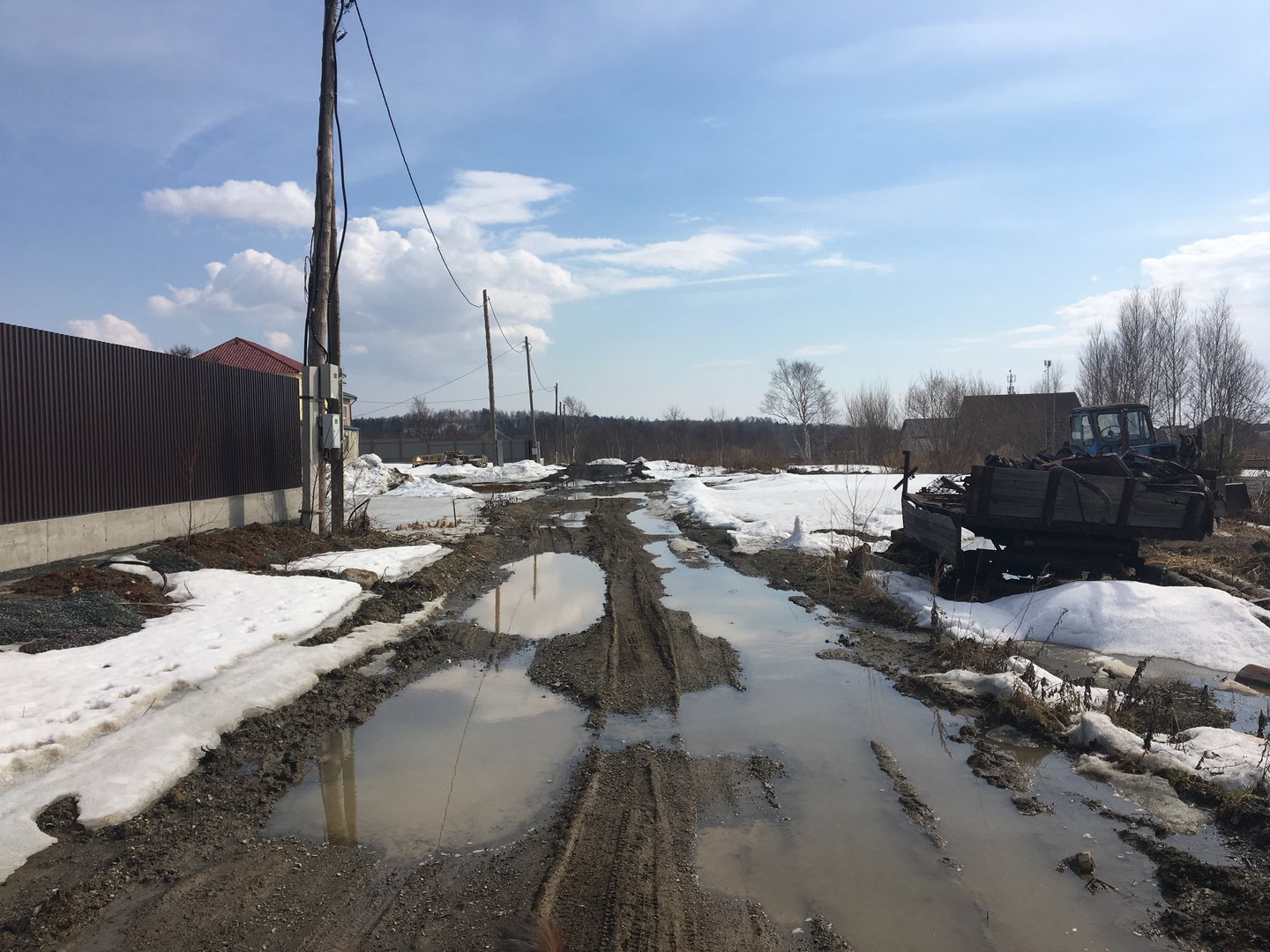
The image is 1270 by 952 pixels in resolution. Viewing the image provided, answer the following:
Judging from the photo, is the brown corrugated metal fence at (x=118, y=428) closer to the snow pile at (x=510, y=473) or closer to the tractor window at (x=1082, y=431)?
the tractor window at (x=1082, y=431)

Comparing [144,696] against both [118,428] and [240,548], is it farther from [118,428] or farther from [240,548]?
[118,428]

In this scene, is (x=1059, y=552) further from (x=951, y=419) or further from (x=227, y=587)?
(x=951, y=419)

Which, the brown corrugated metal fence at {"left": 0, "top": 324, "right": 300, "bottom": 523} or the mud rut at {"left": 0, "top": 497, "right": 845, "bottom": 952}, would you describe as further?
the brown corrugated metal fence at {"left": 0, "top": 324, "right": 300, "bottom": 523}

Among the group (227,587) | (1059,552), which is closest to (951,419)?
(1059,552)

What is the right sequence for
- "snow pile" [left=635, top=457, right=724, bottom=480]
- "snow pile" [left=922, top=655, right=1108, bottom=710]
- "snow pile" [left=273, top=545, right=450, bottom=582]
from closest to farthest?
"snow pile" [left=922, top=655, right=1108, bottom=710]
"snow pile" [left=273, top=545, right=450, bottom=582]
"snow pile" [left=635, top=457, right=724, bottom=480]

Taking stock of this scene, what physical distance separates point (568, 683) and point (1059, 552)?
662cm

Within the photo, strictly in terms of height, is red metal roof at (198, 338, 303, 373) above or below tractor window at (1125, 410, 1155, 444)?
above

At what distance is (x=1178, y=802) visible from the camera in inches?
171

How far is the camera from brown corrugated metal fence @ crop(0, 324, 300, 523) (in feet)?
33.9

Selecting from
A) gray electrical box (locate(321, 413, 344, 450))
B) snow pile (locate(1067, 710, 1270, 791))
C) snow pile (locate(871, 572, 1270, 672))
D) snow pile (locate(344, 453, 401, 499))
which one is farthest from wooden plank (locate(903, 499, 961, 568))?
snow pile (locate(344, 453, 401, 499))

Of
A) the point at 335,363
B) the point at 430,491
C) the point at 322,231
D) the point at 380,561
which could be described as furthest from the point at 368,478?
the point at 380,561

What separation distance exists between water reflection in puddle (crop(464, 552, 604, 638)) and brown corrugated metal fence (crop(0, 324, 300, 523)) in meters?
5.85

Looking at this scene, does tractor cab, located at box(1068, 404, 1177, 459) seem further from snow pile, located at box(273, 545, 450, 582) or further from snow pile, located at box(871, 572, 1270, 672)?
snow pile, located at box(273, 545, 450, 582)

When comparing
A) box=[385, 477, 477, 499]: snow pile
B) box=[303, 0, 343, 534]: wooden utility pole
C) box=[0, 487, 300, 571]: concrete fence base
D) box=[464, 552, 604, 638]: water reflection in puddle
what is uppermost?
box=[303, 0, 343, 534]: wooden utility pole
